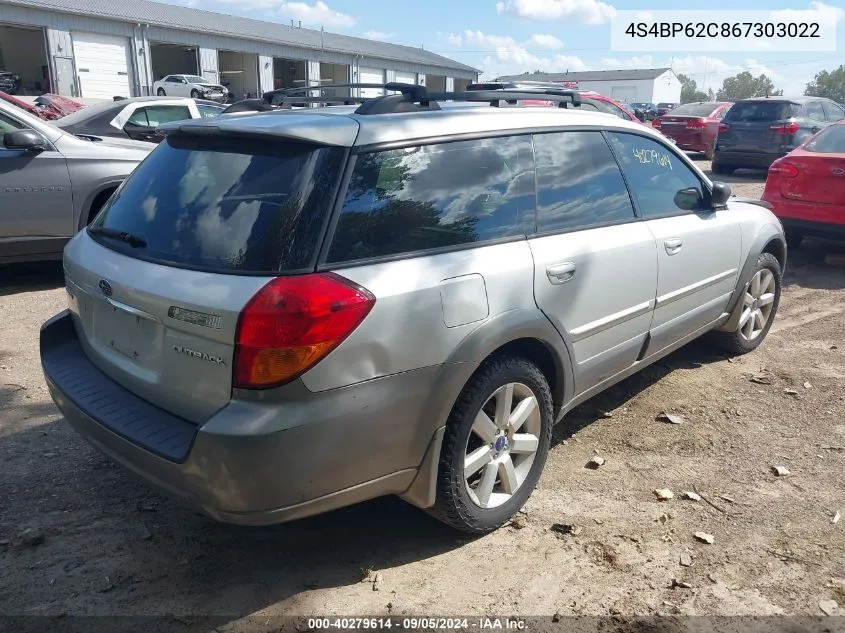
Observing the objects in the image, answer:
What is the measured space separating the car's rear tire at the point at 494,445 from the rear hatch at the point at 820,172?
5.73 metres

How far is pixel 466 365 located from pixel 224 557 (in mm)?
1261

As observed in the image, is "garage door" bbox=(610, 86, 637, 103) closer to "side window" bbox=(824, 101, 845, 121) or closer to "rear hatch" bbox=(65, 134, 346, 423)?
"side window" bbox=(824, 101, 845, 121)

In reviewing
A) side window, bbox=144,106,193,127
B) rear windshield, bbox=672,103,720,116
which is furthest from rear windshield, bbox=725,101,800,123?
side window, bbox=144,106,193,127

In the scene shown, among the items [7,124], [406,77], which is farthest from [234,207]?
[406,77]

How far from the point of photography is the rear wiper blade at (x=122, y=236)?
2.77 metres

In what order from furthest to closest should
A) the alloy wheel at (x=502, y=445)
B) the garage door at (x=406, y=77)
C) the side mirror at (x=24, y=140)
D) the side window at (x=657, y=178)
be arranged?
1. the garage door at (x=406, y=77)
2. the side mirror at (x=24, y=140)
3. the side window at (x=657, y=178)
4. the alloy wheel at (x=502, y=445)

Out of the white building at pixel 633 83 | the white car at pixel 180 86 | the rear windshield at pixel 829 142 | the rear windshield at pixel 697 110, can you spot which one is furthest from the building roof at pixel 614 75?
the rear windshield at pixel 829 142

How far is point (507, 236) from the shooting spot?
9.78 feet

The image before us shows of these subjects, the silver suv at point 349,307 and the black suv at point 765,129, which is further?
the black suv at point 765,129

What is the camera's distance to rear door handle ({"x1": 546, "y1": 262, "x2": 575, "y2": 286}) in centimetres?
308

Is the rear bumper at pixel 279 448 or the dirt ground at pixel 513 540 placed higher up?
the rear bumper at pixel 279 448

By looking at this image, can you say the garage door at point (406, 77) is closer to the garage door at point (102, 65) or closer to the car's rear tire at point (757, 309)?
the garage door at point (102, 65)

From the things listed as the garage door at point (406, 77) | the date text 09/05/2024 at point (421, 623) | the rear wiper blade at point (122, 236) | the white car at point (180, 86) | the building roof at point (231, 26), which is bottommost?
the date text 09/05/2024 at point (421, 623)

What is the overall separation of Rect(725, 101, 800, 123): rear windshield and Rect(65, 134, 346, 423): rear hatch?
1392 cm
